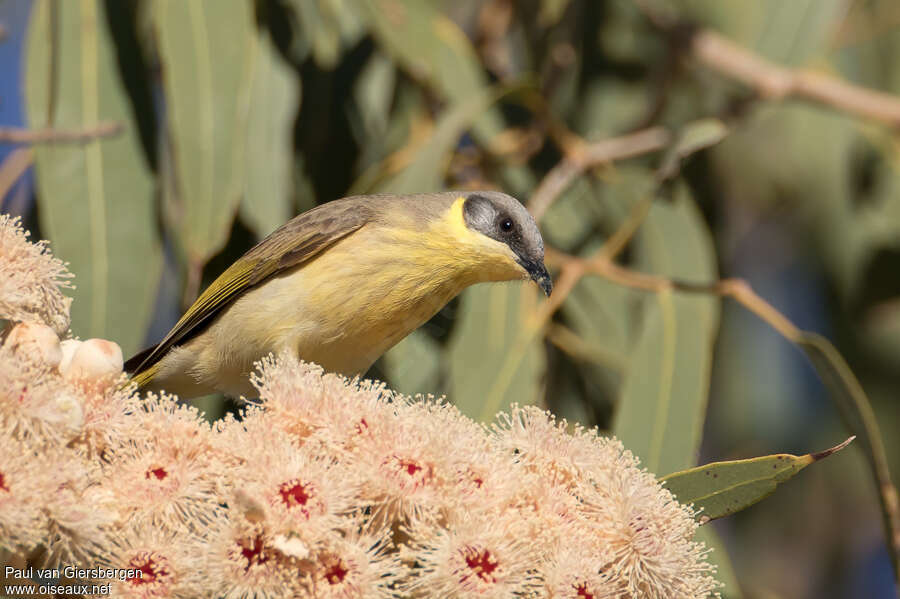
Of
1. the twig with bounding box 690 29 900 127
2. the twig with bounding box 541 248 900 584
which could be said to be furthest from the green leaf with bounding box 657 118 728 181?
the twig with bounding box 690 29 900 127

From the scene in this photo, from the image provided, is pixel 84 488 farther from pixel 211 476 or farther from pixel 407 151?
pixel 407 151

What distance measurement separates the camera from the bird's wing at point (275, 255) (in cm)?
373

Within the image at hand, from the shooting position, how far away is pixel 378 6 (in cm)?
461

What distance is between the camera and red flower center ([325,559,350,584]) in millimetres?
1976

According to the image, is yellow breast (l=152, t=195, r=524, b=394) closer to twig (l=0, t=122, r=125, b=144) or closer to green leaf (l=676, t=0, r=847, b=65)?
twig (l=0, t=122, r=125, b=144)

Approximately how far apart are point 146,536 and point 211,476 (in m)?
0.17

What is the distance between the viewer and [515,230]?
374 centimetres

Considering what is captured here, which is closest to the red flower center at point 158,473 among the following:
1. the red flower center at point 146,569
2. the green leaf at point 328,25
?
the red flower center at point 146,569

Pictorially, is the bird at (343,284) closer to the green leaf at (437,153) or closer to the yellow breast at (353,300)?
the yellow breast at (353,300)

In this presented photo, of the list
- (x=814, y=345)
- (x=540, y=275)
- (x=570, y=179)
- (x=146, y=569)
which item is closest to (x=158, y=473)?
(x=146, y=569)

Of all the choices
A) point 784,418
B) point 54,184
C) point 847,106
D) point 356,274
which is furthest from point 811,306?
point 54,184

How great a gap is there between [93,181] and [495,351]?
1560mm

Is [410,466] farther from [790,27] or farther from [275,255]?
[790,27]

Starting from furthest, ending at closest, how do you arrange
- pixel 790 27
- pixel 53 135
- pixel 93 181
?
pixel 790 27
pixel 93 181
pixel 53 135
